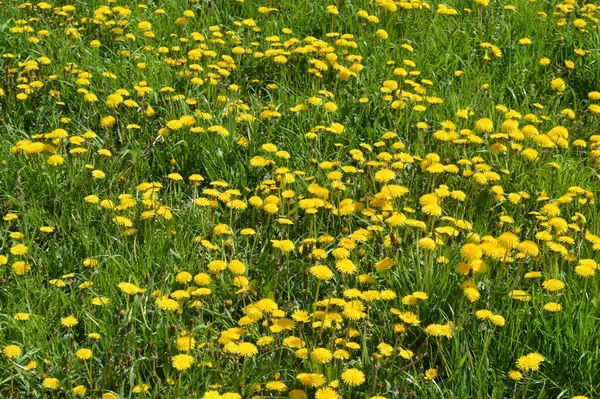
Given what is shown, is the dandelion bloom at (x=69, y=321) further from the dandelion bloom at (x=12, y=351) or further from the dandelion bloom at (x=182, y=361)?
the dandelion bloom at (x=182, y=361)

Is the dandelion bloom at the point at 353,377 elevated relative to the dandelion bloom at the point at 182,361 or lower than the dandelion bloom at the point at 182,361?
lower

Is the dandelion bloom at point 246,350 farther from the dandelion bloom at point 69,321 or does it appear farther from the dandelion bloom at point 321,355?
the dandelion bloom at point 69,321

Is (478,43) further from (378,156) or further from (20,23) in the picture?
(20,23)

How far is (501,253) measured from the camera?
318 cm

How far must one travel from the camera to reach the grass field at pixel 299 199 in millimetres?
2854

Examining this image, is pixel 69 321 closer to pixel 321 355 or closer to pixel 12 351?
pixel 12 351

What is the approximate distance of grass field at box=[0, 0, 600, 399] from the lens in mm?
2854

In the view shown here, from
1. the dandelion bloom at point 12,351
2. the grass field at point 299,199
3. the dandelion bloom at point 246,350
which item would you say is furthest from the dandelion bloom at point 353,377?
the dandelion bloom at point 12,351

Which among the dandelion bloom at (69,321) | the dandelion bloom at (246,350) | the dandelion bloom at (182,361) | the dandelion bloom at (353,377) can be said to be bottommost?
the dandelion bloom at (353,377)

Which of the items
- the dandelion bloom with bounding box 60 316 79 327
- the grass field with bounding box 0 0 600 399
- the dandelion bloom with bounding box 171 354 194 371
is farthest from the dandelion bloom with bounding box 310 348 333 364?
the dandelion bloom with bounding box 60 316 79 327

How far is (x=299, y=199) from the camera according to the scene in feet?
12.4

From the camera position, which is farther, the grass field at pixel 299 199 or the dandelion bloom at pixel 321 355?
the grass field at pixel 299 199

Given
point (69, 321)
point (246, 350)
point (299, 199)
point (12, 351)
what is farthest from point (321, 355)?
point (299, 199)

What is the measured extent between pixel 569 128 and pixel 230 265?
2290mm
